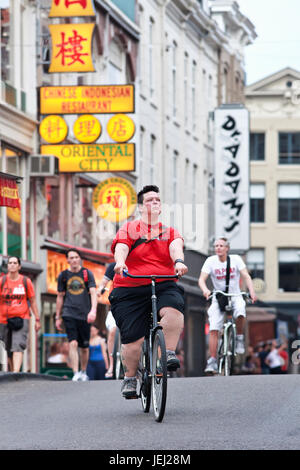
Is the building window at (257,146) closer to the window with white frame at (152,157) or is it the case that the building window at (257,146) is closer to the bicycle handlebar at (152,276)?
the window with white frame at (152,157)

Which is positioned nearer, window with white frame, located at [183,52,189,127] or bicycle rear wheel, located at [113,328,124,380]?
bicycle rear wheel, located at [113,328,124,380]

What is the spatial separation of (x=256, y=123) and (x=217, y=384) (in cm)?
5803

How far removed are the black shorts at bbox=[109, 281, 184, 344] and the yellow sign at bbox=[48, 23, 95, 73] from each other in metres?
17.5

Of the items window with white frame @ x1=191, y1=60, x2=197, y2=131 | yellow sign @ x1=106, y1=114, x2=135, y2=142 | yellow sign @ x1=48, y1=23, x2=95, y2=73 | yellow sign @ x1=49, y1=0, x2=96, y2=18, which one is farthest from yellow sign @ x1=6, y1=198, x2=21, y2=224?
window with white frame @ x1=191, y1=60, x2=197, y2=131

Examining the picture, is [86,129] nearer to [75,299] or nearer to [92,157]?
[92,157]

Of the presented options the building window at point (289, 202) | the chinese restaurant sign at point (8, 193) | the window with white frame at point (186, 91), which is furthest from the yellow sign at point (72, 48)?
the building window at point (289, 202)

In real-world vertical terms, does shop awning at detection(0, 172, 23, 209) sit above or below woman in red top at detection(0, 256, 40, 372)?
above

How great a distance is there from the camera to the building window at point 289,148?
71.2 metres

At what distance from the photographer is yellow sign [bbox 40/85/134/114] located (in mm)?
28266

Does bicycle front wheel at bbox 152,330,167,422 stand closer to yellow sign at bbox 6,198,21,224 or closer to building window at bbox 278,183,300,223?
yellow sign at bbox 6,198,21,224

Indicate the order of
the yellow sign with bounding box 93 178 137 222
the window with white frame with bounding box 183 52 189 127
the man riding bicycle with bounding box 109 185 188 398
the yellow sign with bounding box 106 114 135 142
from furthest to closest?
the window with white frame with bounding box 183 52 189 127, the yellow sign with bounding box 93 178 137 222, the yellow sign with bounding box 106 114 135 142, the man riding bicycle with bounding box 109 185 188 398

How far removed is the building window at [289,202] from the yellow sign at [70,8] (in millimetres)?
43057
